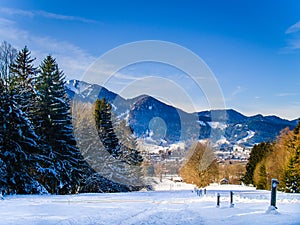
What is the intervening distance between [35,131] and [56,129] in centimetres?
161

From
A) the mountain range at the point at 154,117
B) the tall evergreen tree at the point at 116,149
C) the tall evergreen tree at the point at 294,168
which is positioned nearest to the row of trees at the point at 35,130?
the mountain range at the point at 154,117

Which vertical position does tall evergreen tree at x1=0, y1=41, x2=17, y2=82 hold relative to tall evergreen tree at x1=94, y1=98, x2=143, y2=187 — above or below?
above

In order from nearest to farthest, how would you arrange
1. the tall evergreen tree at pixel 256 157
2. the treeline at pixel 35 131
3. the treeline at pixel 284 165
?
1. the treeline at pixel 35 131
2. the treeline at pixel 284 165
3. the tall evergreen tree at pixel 256 157

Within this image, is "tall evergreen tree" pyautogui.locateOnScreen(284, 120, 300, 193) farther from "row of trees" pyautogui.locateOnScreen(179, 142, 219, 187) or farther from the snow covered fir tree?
"row of trees" pyautogui.locateOnScreen(179, 142, 219, 187)

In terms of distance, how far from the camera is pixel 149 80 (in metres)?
34.3

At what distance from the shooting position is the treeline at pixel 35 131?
19.5 m

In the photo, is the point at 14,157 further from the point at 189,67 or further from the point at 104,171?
the point at 189,67

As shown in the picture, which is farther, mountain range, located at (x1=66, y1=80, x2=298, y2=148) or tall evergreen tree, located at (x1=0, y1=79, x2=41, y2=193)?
mountain range, located at (x1=66, y1=80, x2=298, y2=148)

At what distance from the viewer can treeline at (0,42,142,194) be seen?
19547 millimetres

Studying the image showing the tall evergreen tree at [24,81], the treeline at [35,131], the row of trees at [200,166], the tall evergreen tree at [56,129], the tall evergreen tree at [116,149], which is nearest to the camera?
the treeline at [35,131]

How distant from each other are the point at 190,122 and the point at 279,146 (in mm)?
15574

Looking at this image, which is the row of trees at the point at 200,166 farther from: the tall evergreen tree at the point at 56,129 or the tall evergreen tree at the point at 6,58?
the tall evergreen tree at the point at 6,58

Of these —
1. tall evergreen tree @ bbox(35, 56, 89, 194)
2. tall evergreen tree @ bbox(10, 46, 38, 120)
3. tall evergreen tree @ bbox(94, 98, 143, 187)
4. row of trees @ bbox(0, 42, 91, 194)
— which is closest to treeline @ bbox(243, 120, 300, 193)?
tall evergreen tree @ bbox(94, 98, 143, 187)

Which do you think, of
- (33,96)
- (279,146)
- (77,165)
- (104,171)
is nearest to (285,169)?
(279,146)
